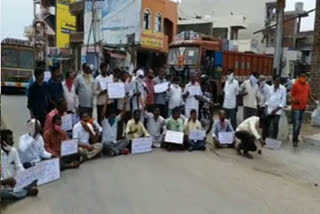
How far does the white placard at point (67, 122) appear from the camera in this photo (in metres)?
7.97

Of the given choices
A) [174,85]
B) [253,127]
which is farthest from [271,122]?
[174,85]

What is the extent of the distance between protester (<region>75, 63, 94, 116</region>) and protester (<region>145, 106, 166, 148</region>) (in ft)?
4.51

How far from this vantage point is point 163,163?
793 cm

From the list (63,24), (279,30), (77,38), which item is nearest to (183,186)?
(279,30)

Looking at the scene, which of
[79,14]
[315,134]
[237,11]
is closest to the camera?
[315,134]

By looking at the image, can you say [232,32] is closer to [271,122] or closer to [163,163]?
[271,122]

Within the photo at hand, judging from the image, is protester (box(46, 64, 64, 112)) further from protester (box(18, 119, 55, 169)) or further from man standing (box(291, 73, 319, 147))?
man standing (box(291, 73, 319, 147))

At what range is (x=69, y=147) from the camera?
7211 millimetres

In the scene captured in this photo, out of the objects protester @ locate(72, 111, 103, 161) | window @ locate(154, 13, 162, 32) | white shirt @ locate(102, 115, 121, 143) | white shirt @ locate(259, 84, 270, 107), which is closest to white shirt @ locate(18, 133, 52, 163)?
protester @ locate(72, 111, 103, 161)

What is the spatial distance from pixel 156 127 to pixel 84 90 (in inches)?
68.3

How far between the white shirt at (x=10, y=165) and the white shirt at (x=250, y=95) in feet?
22.4

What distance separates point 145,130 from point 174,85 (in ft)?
6.09

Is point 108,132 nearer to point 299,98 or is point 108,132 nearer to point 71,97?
point 71,97

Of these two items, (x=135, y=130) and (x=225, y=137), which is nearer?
(x=135, y=130)
